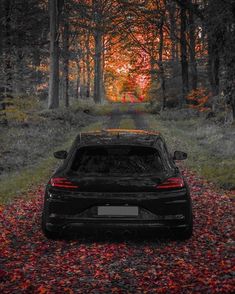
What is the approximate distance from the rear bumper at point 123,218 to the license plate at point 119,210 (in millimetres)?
60

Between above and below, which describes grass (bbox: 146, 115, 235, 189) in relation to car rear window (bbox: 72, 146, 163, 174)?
below

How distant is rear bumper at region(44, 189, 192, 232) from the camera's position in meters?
6.75

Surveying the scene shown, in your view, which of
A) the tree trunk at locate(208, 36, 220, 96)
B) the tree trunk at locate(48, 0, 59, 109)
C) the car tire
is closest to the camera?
the car tire

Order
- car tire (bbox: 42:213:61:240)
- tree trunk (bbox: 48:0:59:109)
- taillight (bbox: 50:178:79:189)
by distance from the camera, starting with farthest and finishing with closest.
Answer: tree trunk (bbox: 48:0:59:109) → car tire (bbox: 42:213:61:240) → taillight (bbox: 50:178:79:189)

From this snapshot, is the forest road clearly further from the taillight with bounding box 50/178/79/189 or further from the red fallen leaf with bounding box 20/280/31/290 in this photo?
the red fallen leaf with bounding box 20/280/31/290

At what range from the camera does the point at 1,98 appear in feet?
80.2

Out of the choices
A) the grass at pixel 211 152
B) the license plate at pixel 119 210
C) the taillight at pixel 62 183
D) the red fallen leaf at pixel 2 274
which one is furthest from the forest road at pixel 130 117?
the red fallen leaf at pixel 2 274

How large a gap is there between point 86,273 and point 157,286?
0.97 meters

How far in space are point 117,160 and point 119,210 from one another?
2.67 ft

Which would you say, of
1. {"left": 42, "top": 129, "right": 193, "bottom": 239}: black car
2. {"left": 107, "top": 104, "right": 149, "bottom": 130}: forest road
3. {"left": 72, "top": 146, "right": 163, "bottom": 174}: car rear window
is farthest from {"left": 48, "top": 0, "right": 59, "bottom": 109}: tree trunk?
{"left": 42, "top": 129, "right": 193, "bottom": 239}: black car

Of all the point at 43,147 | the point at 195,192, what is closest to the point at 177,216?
the point at 195,192

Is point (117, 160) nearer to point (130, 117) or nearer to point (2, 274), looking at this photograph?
point (2, 274)

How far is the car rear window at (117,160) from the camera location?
7.08m

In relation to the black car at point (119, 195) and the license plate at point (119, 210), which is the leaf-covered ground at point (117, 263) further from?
the license plate at point (119, 210)
